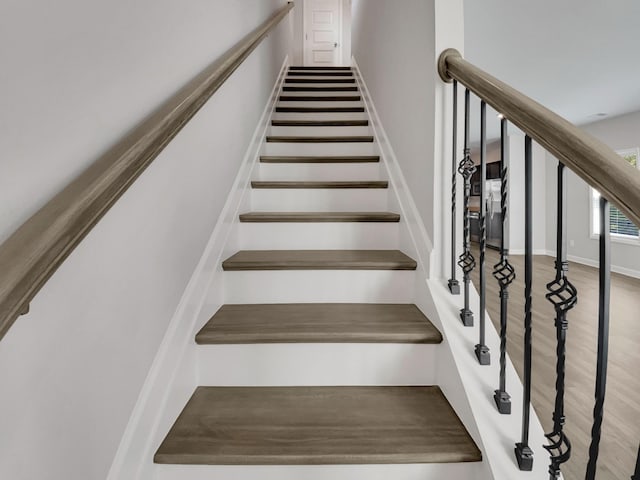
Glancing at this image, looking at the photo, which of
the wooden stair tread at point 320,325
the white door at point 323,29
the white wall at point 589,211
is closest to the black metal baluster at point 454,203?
the wooden stair tread at point 320,325

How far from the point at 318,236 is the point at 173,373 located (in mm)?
952

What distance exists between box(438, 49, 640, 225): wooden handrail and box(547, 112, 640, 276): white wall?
21.5ft

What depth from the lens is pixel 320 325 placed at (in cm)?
125

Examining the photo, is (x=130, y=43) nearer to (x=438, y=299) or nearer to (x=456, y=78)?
(x=456, y=78)

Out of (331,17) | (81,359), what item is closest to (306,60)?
(331,17)

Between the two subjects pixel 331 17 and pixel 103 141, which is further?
pixel 331 17

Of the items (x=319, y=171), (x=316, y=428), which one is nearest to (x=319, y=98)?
(x=319, y=171)

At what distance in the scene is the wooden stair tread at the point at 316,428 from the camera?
2.98 feet

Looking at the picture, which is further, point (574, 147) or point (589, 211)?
point (589, 211)

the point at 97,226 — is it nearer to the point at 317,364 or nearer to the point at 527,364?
the point at 317,364

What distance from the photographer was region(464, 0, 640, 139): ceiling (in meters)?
2.92

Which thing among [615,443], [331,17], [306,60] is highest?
[331,17]

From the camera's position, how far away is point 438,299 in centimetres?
127

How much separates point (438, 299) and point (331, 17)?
6838 millimetres
